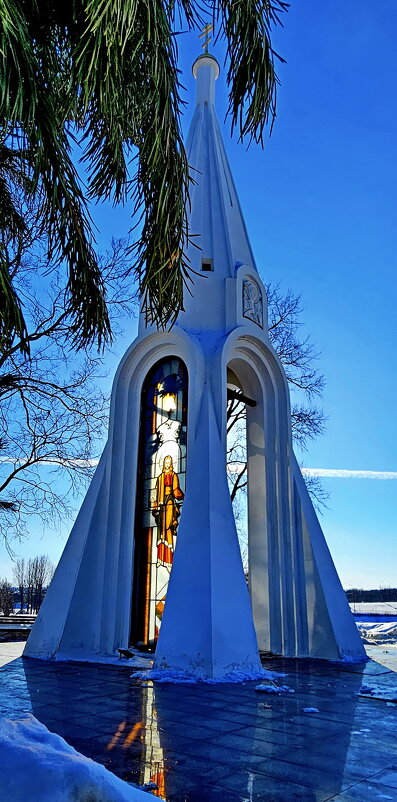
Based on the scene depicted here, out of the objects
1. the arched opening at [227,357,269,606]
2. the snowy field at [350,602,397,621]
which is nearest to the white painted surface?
the arched opening at [227,357,269,606]

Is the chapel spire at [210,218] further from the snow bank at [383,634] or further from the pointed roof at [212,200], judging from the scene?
the snow bank at [383,634]

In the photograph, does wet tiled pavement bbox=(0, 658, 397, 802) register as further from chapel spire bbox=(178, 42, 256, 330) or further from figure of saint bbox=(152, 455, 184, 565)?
chapel spire bbox=(178, 42, 256, 330)

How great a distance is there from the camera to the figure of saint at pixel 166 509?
342 inches

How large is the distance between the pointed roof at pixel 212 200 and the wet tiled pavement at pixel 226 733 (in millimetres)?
6638

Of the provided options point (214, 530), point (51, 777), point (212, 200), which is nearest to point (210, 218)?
point (212, 200)

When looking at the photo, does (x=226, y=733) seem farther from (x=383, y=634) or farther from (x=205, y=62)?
(x=205, y=62)

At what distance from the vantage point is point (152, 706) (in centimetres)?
476

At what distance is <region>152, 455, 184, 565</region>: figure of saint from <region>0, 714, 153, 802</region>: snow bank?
21.5 ft

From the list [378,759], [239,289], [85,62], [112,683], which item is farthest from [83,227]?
[239,289]

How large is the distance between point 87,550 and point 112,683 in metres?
2.87

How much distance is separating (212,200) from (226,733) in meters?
9.12

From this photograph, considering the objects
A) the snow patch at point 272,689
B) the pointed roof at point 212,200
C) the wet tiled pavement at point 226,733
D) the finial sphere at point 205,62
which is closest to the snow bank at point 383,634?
the wet tiled pavement at point 226,733

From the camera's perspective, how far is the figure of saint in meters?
8.70

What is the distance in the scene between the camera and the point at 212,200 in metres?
10.7
